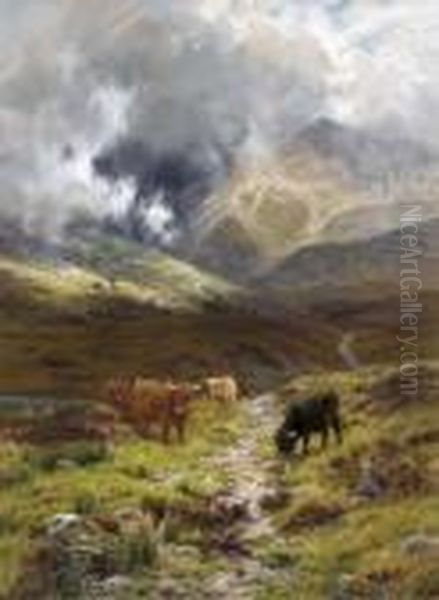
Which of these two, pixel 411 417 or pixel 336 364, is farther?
pixel 336 364

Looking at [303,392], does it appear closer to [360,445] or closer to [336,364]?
[360,445]

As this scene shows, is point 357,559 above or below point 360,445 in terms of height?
below

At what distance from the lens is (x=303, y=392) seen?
2596 inches

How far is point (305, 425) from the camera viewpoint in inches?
1506

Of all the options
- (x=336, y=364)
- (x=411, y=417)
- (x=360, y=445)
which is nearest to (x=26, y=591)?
(x=360, y=445)

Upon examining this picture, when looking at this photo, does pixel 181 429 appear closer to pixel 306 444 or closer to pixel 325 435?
pixel 325 435

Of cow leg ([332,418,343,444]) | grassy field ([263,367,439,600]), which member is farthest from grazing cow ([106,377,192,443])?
grassy field ([263,367,439,600])

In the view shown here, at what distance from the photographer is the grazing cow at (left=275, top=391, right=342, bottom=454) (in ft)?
125

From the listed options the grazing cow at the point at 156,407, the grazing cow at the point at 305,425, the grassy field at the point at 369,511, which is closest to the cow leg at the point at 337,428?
the grazing cow at the point at 305,425

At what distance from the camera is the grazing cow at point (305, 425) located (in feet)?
125

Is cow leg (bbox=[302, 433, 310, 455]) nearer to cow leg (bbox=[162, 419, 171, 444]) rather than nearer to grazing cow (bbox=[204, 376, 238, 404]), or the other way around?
cow leg (bbox=[162, 419, 171, 444])

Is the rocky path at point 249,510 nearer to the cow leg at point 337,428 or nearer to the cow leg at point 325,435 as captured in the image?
the cow leg at point 325,435

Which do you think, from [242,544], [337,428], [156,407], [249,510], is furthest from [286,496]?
[156,407]

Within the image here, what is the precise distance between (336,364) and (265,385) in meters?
33.7
